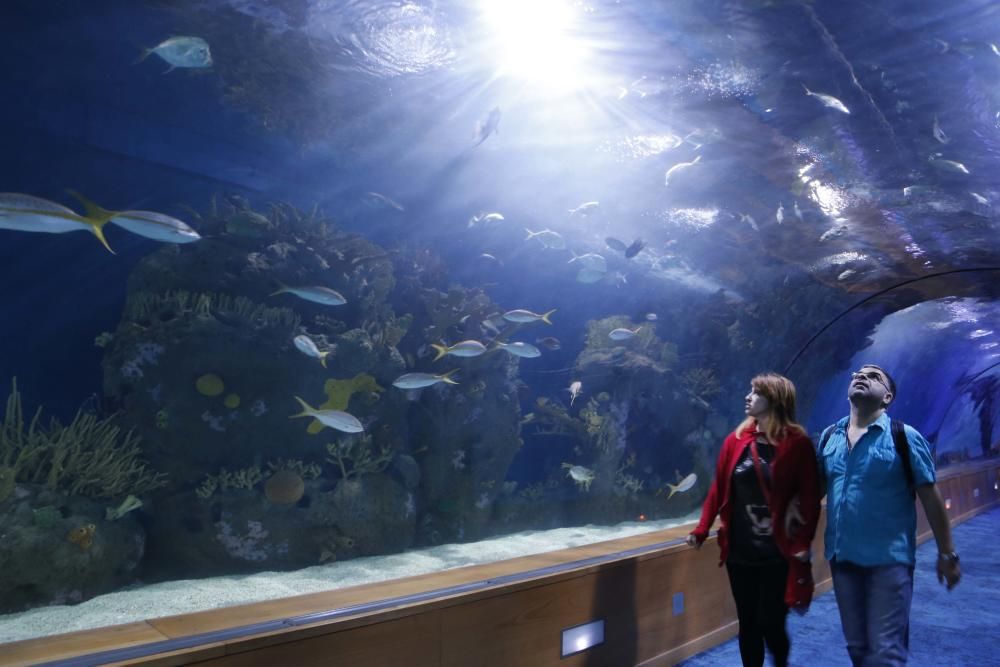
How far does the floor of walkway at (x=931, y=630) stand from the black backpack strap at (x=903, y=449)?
2.05 m

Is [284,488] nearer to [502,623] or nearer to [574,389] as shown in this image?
[502,623]

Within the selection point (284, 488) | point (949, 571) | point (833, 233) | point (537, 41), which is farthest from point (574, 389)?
point (949, 571)

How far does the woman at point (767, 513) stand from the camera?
3.10 metres

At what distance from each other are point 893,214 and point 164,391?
33.3 ft

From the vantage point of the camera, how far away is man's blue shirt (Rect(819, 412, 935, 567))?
9.32 feet

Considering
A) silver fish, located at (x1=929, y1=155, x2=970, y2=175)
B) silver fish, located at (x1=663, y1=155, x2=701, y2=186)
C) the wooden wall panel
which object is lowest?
the wooden wall panel

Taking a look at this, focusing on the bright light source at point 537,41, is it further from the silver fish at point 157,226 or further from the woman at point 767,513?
the woman at point 767,513

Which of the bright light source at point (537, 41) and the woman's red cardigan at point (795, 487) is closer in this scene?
the woman's red cardigan at point (795, 487)

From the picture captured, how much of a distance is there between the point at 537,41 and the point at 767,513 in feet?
16.8

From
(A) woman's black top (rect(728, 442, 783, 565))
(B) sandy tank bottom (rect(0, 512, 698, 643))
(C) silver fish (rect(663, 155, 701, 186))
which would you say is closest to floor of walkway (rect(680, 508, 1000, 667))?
(A) woman's black top (rect(728, 442, 783, 565))

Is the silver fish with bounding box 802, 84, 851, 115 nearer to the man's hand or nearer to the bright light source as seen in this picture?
the bright light source

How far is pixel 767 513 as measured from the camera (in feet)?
10.5

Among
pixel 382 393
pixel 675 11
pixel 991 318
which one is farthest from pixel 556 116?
pixel 991 318

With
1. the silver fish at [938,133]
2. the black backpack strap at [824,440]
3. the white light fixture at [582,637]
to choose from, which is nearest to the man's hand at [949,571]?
the black backpack strap at [824,440]
